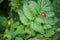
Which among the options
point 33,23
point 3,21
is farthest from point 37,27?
point 3,21

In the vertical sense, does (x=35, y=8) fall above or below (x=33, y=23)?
above

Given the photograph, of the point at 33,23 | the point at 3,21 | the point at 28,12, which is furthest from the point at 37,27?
the point at 3,21

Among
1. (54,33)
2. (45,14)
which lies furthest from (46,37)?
(45,14)

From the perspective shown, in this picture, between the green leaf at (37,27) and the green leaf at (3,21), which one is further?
the green leaf at (3,21)

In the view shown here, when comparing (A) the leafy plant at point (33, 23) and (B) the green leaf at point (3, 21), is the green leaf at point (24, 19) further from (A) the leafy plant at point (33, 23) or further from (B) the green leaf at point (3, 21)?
(B) the green leaf at point (3, 21)

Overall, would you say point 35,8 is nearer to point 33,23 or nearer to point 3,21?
point 33,23

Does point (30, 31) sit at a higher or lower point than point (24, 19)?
lower

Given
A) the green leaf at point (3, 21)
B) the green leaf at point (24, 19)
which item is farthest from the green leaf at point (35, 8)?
the green leaf at point (3, 21)

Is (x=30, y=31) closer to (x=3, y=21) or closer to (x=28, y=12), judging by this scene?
(x=28, y=12)

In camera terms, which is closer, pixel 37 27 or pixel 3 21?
pixel 37 27

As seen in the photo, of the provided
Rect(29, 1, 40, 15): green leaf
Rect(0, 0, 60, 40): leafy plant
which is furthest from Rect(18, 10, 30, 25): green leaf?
Rect(29, 1, 40, 15): green leaf

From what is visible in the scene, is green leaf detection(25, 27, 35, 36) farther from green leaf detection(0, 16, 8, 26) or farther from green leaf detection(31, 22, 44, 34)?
green leaf detection(0, 16, 8, 26)
